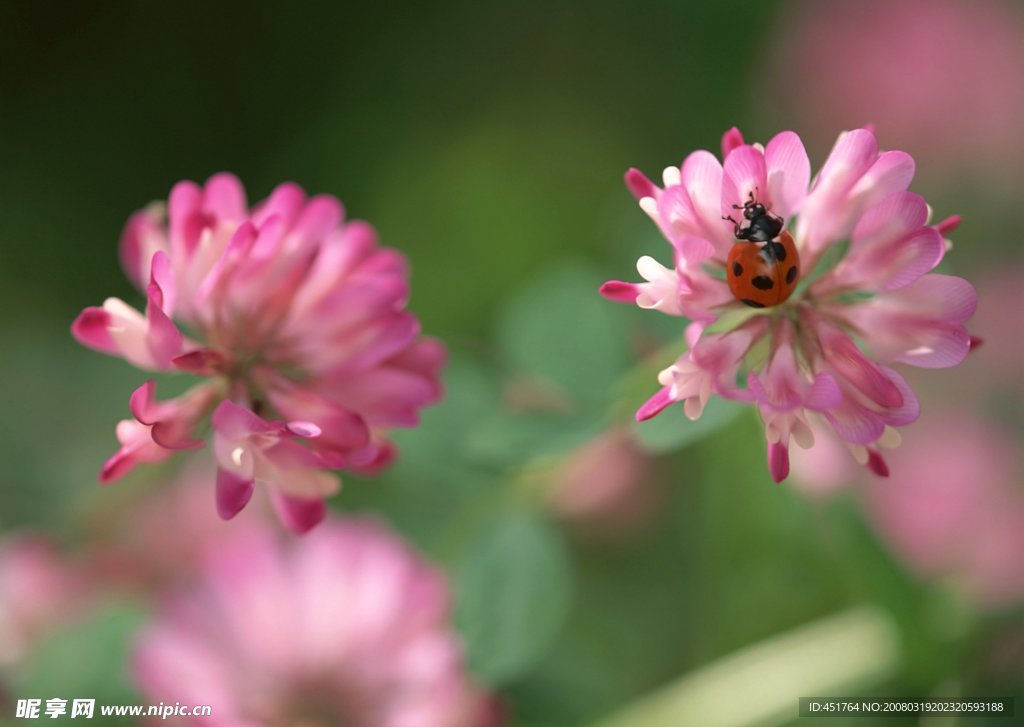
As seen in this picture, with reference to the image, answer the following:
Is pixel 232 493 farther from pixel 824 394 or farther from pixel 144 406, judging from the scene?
pixel 824 394

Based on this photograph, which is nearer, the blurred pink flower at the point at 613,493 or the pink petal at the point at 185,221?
the pink petal at the point at 185,221

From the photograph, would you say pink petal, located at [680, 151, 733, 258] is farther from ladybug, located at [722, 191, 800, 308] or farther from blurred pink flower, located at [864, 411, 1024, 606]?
blurred pink flower, located at [864, 411, 1024, 606]

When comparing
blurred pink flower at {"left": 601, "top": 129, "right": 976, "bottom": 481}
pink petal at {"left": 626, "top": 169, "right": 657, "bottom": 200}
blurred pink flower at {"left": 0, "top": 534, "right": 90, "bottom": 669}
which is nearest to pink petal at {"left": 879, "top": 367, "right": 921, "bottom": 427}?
blurred pink flower at {"left": 601, "top": 129, "right": 976, "bottom": 481}

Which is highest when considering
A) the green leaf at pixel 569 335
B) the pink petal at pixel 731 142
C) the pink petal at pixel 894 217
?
the green leaf at pixel 569 335

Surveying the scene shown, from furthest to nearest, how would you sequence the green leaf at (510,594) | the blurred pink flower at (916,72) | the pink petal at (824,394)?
the blurred pink flower at (916,72)
the green leaf at (510,594)
the pink petal at (824,394)

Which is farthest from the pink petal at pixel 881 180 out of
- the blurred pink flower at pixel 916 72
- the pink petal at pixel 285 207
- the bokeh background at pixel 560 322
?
the blurred pink flower at pixel 916 72

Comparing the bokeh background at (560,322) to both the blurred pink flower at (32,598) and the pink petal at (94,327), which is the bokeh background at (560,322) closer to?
the blurred pink flower at (32,598)
